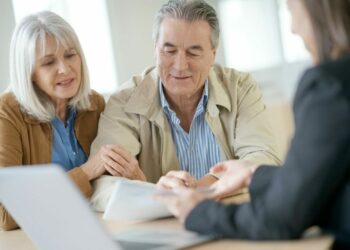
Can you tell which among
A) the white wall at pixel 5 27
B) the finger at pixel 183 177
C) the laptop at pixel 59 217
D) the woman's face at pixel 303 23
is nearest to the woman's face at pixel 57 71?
the finger at pixel 183 177

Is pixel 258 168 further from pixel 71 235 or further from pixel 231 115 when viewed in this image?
pixel 231 115

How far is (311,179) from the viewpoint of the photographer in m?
0.95

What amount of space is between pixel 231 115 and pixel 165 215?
747mm

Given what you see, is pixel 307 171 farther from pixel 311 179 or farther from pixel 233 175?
pixel 233 175

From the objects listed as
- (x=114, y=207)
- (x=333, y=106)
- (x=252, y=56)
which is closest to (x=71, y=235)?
(x=114, y=207)

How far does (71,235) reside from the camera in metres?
1.09

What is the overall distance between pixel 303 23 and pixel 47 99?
1.19m

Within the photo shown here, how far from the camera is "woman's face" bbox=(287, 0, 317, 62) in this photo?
1.05 m

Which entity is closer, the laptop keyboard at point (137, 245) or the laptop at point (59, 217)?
the laptop at point (59, 217)

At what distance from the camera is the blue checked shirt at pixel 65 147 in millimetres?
1979

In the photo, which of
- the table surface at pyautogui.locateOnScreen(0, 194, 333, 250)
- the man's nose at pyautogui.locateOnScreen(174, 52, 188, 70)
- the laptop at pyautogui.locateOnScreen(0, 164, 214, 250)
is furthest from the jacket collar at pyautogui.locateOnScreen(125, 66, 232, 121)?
the laptop at pyautogui.locateOnScreen(0, 164, 214, 250)

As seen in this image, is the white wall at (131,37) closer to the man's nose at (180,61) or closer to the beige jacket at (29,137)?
the man's nose at (180,61)

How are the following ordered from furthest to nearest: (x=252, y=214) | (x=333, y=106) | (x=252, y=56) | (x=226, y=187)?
1. (x=252, y=56)
2. (x=226, y=187)
3. (x=252, y=214)
4. (x=333, y=106)

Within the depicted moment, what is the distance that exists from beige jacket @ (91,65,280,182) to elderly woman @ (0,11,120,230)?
0.09 metres
